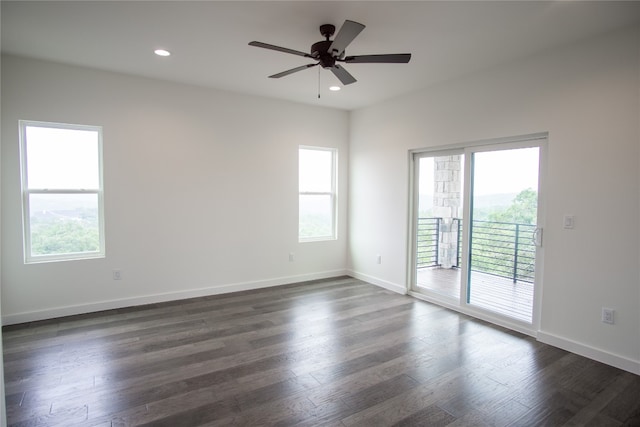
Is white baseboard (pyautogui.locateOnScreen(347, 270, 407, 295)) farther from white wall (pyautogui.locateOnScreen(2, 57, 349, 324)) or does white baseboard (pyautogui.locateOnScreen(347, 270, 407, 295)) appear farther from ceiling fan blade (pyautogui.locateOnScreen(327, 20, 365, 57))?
ceiling fan blade (pyautogui.locateOnScreen(327, 20, 365, 57))

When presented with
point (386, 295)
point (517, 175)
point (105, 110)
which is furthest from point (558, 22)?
point (105, 110)

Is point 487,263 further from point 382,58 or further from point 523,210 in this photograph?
point 382,58

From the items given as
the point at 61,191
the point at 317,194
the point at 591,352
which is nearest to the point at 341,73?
the point at 317,194

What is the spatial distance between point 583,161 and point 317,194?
3585 mm

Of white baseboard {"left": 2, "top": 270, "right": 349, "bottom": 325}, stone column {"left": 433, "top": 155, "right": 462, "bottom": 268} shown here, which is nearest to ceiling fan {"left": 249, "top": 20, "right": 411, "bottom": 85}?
stone column {"left": 433, "top": 155, "right": 462, "bottom": 268}

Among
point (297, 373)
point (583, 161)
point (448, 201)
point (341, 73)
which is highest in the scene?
point (341, 73)

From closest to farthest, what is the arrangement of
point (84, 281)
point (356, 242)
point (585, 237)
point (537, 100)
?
1. point (585, 237)
2. point (537, 100)
3. point (84, 281)
4. point (356, 242)

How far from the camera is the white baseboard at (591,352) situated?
286cm

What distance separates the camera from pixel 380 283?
540 cm

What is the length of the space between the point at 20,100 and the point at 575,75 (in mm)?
5476

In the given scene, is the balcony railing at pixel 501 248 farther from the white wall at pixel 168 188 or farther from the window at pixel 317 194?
the white wall at pixel 168 188

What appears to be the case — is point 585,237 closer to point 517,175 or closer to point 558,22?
point 517,175

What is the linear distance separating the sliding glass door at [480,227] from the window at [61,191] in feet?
13.4

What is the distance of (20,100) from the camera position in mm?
3689
